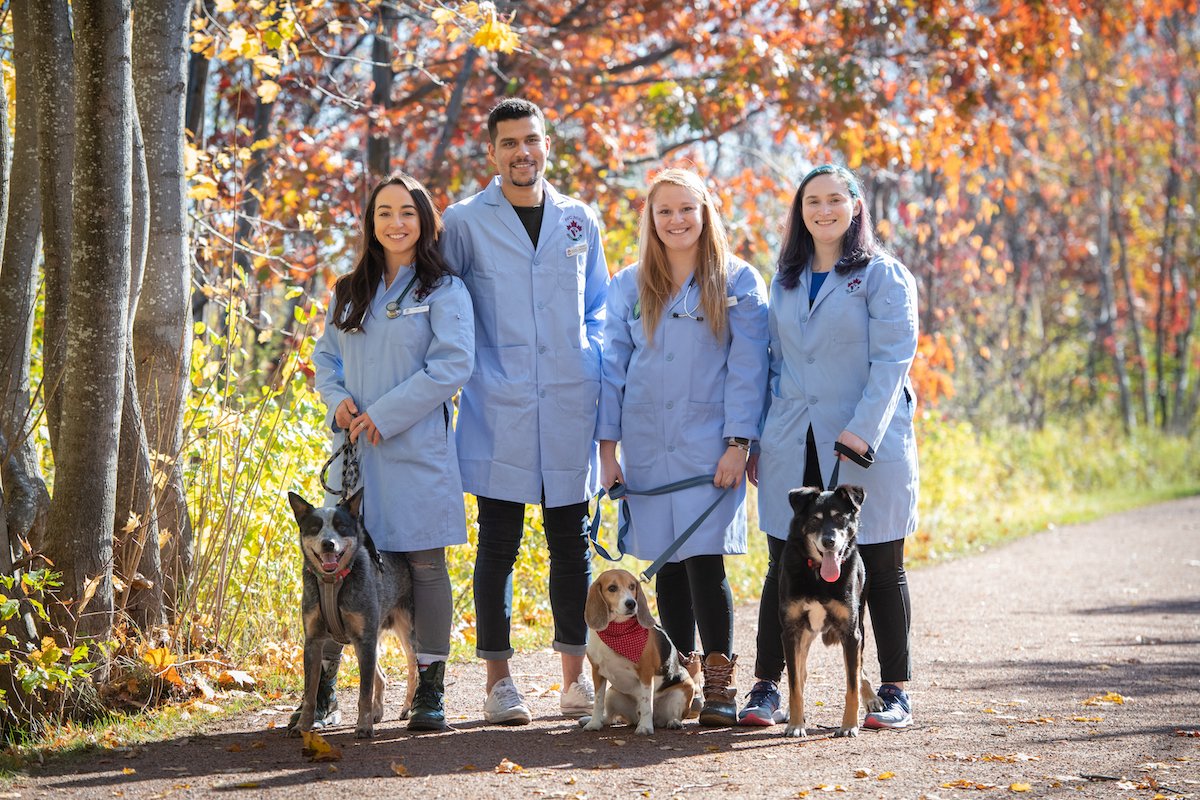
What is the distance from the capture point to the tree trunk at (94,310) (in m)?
4.80

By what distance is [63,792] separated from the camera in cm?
397

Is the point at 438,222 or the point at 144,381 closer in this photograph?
the point at 438,222

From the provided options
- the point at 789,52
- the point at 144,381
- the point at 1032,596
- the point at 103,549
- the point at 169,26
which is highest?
the point at 789,52

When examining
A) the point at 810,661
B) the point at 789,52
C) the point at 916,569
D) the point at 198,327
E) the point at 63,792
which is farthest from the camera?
the point at 789,52

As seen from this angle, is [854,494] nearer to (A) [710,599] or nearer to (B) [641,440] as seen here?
(A) [710,599]

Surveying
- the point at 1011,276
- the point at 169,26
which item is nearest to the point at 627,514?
the point at 169,26

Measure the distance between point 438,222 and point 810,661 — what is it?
10.5 ft

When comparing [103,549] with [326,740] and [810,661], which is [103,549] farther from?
[810,661]

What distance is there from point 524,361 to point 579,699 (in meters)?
1.43

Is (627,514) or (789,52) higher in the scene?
(789,52)

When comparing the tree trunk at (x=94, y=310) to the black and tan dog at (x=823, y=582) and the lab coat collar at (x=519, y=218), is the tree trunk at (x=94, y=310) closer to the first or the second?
the lab coat collar at (x=519, y=218)

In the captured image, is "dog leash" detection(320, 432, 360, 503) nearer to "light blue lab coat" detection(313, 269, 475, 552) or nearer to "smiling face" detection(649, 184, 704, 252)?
"light blue lab coat" detection(313, 269, 475, 552)

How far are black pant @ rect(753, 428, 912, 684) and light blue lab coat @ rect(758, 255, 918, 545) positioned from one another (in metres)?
0.07

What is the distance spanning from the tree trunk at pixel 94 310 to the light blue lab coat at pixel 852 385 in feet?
8.58
